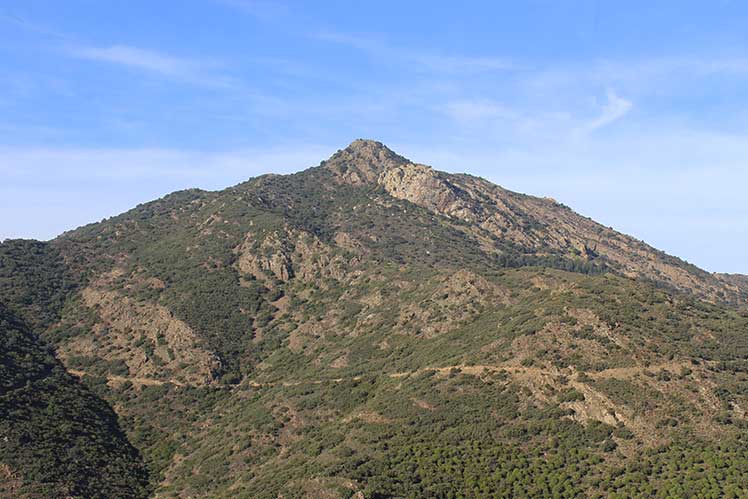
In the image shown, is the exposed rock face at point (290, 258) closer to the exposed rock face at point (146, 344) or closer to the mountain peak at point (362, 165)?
the exposed rock face at point (146, 344)

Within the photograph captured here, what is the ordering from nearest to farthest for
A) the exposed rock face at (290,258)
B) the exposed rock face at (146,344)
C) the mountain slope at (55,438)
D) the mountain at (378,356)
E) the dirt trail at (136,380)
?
the mountain at (378,356) < the mountain slope at (55,438) < the dirt trail at (136,380) < the exposed rock face at (146,344) < the exposed rock face at (290,258)

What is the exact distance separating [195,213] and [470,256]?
6620 cm

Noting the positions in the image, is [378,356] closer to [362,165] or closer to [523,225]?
[523,225]

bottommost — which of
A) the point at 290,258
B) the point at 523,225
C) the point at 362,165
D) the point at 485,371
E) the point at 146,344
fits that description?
the point at 485,371

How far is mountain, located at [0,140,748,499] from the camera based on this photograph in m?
54.1

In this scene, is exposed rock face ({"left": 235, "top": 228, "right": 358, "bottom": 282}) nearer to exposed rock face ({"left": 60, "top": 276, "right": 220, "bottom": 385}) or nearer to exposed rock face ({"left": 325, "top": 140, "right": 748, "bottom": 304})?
exposed rock face ({"left": 60, "top": 276, "right": 220, "bottom": 385})

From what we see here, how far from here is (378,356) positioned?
279 ft

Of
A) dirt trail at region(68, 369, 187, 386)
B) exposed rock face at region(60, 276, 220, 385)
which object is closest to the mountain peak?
exposed rock face at region(60, 276, 220, 385)

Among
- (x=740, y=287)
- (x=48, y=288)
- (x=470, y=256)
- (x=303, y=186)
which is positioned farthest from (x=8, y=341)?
(x=740, y=287)

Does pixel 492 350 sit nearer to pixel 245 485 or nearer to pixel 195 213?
pixel 245 485

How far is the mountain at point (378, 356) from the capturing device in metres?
54.1

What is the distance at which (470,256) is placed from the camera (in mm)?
132875

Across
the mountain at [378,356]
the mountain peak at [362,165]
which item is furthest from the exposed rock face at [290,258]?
the mountain peak at [362,165]

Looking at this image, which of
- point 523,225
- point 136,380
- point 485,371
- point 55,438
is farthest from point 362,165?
point 55,438
